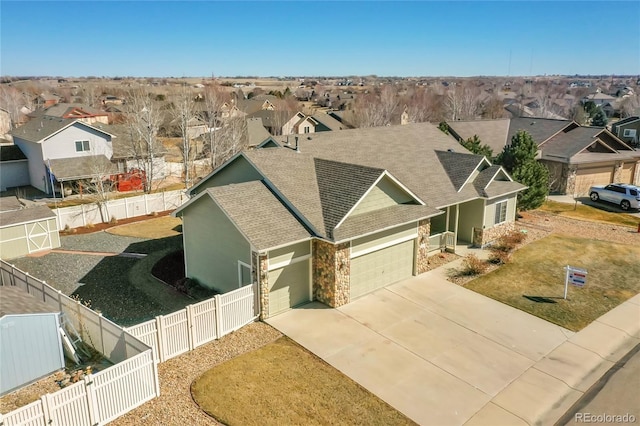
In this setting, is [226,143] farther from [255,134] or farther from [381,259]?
[381,259]

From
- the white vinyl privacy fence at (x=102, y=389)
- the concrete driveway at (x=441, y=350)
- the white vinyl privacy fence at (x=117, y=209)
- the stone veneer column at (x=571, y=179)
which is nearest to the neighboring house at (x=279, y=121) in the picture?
the white vinyl privacy fence at (x=117, y=209)

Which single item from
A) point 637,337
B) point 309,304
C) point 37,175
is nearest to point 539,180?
point 637,337

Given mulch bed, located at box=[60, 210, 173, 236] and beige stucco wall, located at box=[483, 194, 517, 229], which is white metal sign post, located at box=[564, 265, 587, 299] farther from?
mulch bed, located at box=[60, 210, 173, 236]

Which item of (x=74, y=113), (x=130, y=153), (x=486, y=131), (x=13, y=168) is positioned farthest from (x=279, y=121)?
(x=13, y=168)

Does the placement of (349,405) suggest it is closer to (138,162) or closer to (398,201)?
(398,201)

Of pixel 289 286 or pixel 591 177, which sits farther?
pixel 591 177

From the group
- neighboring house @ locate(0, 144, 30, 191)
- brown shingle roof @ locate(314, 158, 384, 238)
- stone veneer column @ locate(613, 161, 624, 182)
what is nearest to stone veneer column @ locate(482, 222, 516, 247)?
brown shingle roof @ locate(314, 158, 384, 238)

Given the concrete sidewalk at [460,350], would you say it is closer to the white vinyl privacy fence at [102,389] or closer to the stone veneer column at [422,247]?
the stone veneer column at [422,247]
